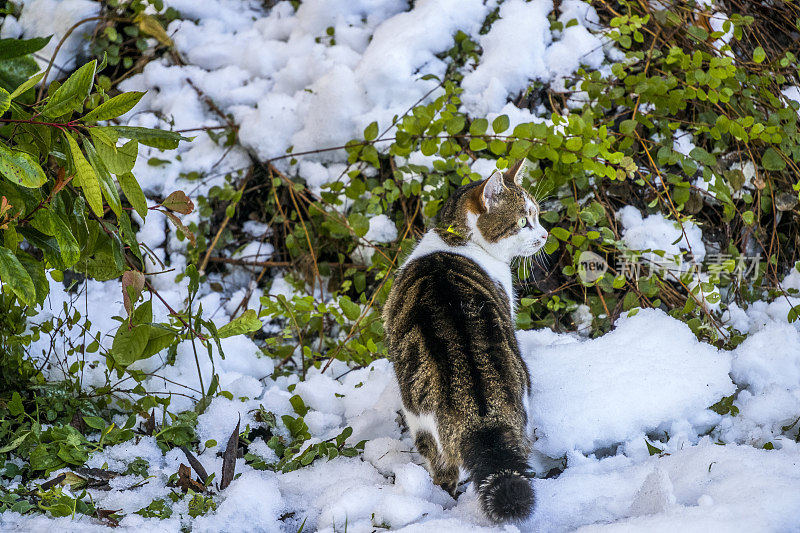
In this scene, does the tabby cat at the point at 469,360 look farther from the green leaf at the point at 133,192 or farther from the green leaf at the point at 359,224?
the green leaf at the point at 133,192

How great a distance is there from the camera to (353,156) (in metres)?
3.07

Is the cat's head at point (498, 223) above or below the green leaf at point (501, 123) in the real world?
below

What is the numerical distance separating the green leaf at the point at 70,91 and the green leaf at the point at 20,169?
144 millimetres

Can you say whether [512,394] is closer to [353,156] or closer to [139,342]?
[139,342]

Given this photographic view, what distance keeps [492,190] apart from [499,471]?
4.03ft

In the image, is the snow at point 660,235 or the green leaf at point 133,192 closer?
the green leaf at point 133,192

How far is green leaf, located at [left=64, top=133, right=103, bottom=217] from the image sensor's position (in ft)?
4.65

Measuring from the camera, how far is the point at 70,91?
1.44 meters

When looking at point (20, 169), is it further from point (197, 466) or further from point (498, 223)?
point (498, 223)

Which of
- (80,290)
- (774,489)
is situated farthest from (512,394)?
(80,290)

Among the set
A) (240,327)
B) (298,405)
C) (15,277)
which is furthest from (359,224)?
(15,277)

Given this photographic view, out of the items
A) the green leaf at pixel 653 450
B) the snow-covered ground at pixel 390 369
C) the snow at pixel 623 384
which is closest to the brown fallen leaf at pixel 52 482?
the snow-covered ground at pixel 390 369

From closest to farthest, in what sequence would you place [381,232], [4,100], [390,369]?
1. [4,100]
2. [390,369]
3. [381,232]

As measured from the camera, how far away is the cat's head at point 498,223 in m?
2.58
